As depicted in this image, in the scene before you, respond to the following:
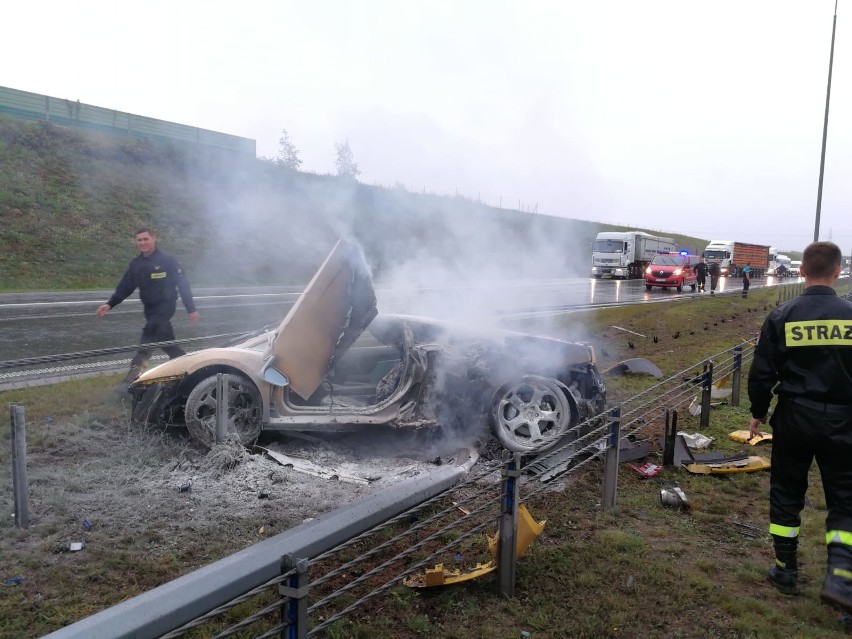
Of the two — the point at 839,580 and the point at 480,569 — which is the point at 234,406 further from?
the point at 839,580

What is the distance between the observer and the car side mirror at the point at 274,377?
4641mm

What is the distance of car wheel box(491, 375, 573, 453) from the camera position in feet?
16.5

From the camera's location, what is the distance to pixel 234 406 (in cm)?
477

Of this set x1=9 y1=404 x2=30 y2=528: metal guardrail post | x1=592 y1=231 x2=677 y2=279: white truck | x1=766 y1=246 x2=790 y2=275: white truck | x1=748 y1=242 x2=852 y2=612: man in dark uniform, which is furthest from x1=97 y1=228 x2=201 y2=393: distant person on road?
x1=766 y1=246 x2=790 y2=275: white truck

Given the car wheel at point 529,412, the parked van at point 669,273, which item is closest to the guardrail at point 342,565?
the car wheel at point 529,412

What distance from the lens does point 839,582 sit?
3.07 metres

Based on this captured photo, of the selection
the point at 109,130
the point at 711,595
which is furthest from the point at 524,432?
the point at 109,130

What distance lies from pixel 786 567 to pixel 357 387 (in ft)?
11.3

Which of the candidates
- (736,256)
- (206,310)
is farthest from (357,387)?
(736,256)

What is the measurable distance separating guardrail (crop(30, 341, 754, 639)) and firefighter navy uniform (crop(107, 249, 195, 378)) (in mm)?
3638

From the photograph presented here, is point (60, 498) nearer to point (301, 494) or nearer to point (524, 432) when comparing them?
point (301, 494)

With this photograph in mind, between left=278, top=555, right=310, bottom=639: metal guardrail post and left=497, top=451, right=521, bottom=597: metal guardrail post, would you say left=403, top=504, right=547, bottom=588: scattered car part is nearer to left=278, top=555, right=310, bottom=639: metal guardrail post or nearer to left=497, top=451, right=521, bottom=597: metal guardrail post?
left=497, top=451, right=521, bottom=597: metal guardrail post

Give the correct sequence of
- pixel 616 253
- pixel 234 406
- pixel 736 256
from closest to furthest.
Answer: pixel 234 406 < pixel 616 253 < pixel 736 256

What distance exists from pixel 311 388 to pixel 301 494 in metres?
0.90
